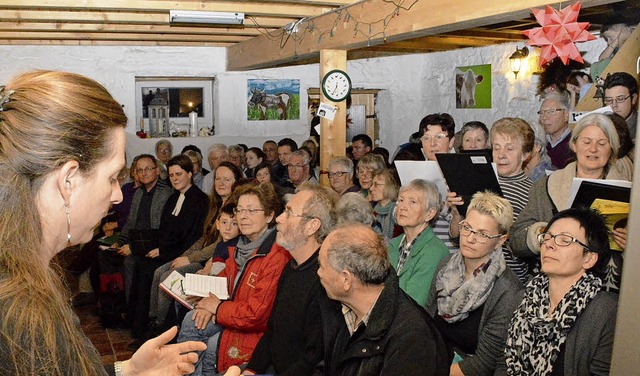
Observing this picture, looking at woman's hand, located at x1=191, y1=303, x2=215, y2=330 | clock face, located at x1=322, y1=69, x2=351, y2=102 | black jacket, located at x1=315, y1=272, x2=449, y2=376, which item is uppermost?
clock face, located at x1=322, y1=69, x2=351, y2=102

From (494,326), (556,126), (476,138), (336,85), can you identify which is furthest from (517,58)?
(494,326)

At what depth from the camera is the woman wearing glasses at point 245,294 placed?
3668 mm

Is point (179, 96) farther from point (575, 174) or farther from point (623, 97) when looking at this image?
point (575, 174)

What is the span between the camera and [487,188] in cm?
364

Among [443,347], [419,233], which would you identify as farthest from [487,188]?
[443,347]

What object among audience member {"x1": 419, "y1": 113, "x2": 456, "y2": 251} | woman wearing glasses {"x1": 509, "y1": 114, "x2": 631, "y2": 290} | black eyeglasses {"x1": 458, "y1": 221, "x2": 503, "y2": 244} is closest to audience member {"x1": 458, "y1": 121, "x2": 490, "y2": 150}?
audience member {"x1": 419, "y1": 113, "x2": 456, "y2": 251}

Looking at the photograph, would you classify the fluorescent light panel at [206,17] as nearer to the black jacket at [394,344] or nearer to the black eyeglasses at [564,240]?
the black jacket at [394,344]

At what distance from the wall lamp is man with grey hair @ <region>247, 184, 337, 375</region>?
4878mm

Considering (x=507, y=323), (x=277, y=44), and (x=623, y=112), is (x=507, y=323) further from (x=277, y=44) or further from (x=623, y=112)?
(x=277, y=44)

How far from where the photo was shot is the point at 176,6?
554cm

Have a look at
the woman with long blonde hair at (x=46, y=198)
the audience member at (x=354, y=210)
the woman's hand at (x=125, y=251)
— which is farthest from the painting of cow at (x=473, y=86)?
the woman with long blonde hair at (x=46, y=198)

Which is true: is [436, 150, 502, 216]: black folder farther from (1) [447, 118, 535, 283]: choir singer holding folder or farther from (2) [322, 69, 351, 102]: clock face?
(2) [322, 69, 351, 102]: clock face

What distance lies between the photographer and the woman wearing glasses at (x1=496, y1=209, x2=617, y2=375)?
8.03 ft

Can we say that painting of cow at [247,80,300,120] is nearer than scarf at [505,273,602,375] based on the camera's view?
No
